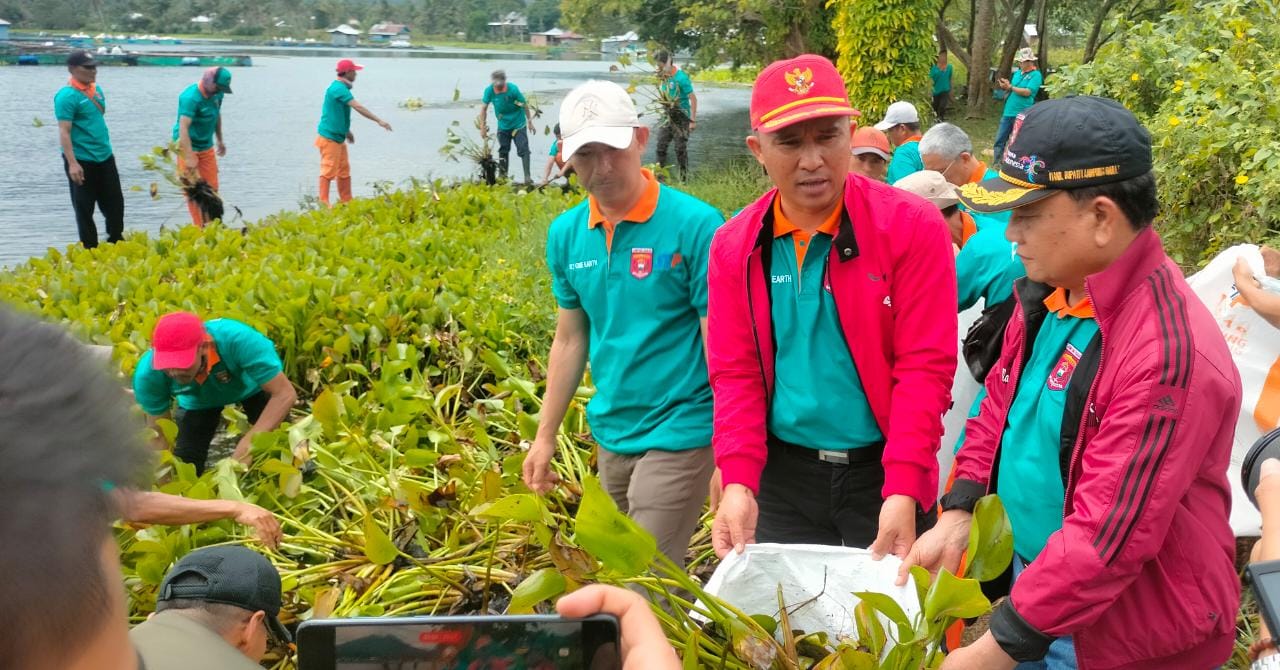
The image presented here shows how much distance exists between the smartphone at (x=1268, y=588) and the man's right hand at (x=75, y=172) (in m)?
10.8

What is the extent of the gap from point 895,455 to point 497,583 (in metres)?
1.64

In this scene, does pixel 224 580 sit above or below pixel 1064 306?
below

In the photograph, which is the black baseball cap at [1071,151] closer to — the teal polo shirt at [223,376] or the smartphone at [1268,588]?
the smartphone at [1268,588]

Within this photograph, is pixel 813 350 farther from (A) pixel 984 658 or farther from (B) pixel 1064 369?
(A) pixel 984 658

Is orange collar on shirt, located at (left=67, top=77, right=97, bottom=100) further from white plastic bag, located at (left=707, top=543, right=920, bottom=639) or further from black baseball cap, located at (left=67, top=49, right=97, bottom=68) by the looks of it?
white plastic bag, located at (left=707, top=543, right=920, bottom=639)

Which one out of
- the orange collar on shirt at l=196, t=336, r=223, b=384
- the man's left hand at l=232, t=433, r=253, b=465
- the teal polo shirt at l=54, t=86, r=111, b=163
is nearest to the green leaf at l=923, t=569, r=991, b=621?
the man's left hand at l=232, t=433, r=253, b=465

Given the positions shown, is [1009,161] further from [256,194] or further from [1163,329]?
[256,194]

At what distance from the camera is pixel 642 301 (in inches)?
123

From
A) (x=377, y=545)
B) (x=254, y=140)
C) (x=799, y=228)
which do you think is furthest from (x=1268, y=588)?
(x=254, y=140)

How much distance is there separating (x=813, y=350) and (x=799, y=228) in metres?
0.30

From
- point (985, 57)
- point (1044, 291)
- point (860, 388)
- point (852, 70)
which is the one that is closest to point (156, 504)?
point (860, 388)

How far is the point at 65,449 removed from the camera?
0.85 metres

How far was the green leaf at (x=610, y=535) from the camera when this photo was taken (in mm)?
1776

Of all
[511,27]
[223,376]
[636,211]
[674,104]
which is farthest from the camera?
[511,27]
